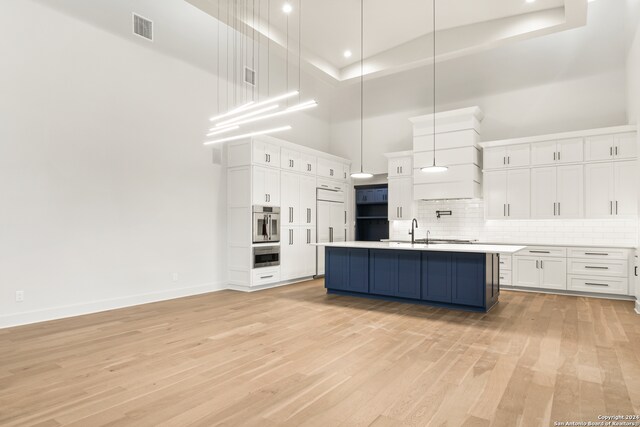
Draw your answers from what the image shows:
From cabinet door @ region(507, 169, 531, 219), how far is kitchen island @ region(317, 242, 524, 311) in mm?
1796

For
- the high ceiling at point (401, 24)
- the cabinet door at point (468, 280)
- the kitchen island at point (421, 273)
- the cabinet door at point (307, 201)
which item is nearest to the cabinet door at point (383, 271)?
the kitchen island at point (421, 273)

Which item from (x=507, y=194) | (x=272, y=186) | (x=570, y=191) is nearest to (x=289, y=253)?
(x=272, y=186)

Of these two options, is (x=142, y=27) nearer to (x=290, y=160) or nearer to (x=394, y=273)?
(x=290, y=160)

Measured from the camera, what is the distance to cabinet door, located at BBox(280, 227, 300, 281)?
23.5ft

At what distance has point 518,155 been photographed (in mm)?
6871

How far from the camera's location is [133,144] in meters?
5.53

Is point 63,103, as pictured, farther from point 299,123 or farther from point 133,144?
point 299,123

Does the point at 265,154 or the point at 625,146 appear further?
the point at 265,154

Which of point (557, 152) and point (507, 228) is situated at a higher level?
point (557, 152)

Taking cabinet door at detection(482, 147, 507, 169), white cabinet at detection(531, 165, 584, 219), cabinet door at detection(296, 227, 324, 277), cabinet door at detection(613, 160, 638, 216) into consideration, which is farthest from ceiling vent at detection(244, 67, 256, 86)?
cabinet door at detection(613, 160, 638, 216)

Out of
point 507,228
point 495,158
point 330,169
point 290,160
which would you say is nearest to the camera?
point 495,158

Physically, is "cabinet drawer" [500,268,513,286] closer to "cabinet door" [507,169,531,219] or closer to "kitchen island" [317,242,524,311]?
"cabinet door" [507,169,531,219]

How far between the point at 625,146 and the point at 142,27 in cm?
786

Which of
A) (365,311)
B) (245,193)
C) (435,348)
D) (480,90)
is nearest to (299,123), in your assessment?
(245,193)
